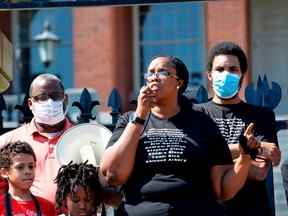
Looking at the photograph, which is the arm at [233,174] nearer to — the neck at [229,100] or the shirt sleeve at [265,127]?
the shirt sleeve at [265,127]

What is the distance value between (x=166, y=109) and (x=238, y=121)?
48 centimetres

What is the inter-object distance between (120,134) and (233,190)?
2.01 ft

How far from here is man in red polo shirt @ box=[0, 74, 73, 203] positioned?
14.1ft

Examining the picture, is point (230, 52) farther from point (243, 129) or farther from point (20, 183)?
point (20, 183)

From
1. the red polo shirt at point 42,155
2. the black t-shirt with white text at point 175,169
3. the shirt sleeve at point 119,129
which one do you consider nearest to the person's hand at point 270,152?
the black t-shirt with white text at point 175,169

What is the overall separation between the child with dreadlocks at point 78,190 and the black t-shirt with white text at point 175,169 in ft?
0.68

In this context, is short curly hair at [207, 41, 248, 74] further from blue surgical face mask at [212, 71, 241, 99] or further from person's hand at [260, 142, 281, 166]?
person's hand at [260, 142, 281, 166]

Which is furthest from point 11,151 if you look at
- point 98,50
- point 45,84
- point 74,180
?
point 98,50

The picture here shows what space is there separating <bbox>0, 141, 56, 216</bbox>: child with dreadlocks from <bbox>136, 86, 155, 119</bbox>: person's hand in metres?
0.77

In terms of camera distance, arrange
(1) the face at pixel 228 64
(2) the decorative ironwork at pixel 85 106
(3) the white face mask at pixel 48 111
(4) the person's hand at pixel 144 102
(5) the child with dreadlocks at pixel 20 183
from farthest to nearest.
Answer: (2) the decorative ironwork at pixel 85 106, (3) the white face mask at pixel 48 111, (1) the face at pixel 228 64, (5) the child with dreadlocks at pixel 20 183, (4) the person's hand at pixel 144 102

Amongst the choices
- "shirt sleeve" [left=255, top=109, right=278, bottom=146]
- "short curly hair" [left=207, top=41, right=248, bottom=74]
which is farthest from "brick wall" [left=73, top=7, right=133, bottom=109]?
"shirt sleeve" [left=255, top=109, right=278, bottom=146]

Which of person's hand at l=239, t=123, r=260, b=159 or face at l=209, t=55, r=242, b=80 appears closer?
person's hand at l=239, t=123, r=260, b=159

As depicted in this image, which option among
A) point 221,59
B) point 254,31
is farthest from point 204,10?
point 221,59

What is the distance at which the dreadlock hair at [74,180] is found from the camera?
12.9 feet
